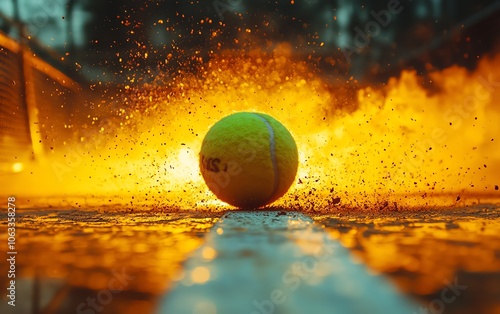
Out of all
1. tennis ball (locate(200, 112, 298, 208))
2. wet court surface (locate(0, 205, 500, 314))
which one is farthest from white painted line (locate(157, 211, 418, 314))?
tennis ball (locate(200, 112, 298, 208))

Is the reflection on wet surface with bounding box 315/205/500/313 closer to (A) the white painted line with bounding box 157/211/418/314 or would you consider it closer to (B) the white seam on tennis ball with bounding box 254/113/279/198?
(A) the white painted line with bounding box 157/211/418/314

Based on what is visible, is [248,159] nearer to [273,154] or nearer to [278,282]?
[273,154]

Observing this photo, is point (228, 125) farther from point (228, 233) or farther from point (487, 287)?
point (487, 287)

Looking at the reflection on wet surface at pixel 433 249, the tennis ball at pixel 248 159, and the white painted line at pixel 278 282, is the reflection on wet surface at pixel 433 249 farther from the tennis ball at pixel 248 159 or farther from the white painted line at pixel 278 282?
the tennis ball at pixel 248 159

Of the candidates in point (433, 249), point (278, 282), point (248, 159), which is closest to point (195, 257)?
point (278, 282)

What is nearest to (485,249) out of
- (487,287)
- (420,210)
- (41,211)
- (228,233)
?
A: (487,287)

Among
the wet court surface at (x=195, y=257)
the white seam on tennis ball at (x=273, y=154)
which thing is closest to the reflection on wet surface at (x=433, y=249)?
the wet court surface at (x=195, y=257)
